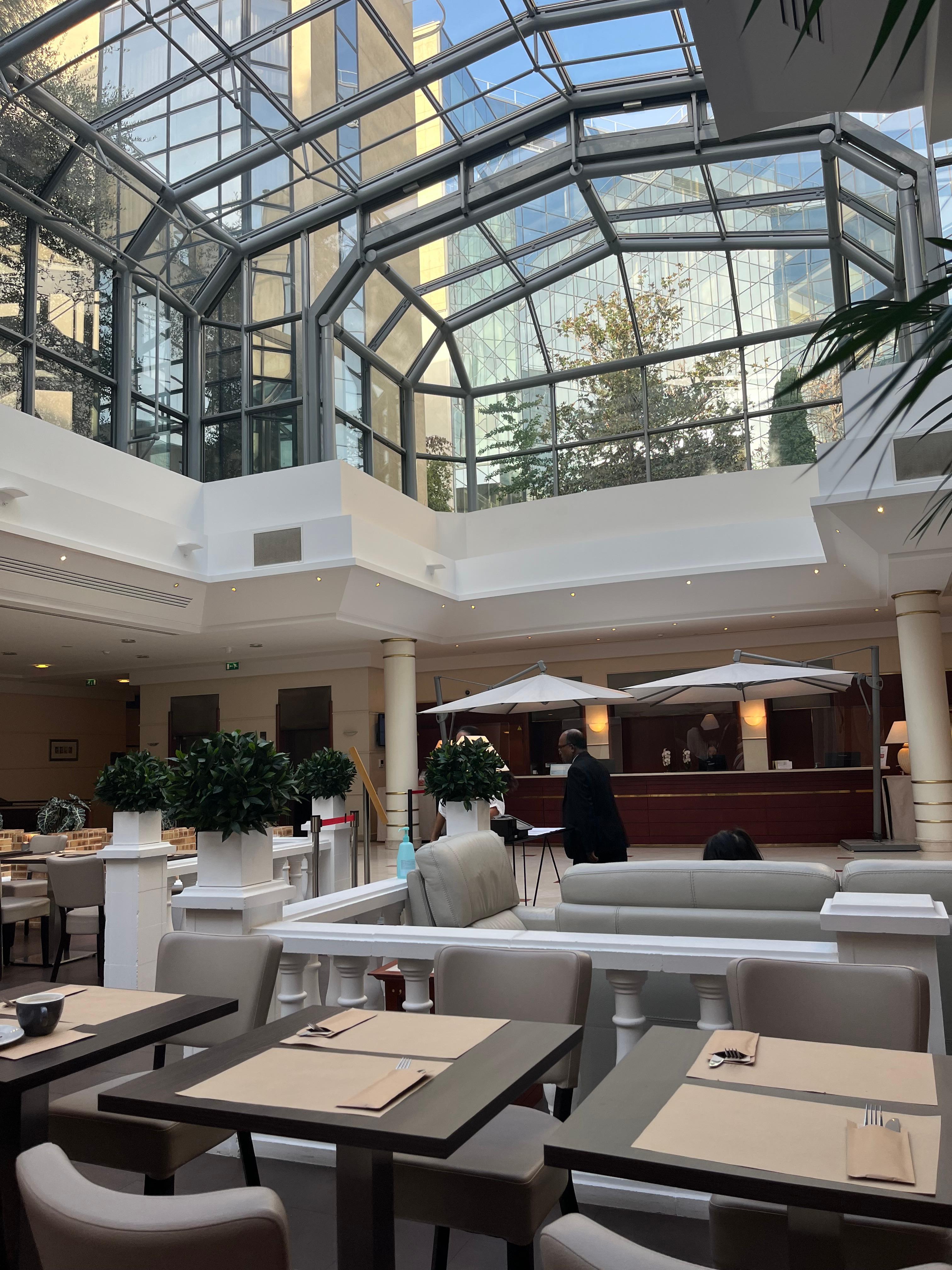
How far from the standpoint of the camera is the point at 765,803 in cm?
1226

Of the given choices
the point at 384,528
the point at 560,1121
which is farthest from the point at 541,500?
the point at 560,1121

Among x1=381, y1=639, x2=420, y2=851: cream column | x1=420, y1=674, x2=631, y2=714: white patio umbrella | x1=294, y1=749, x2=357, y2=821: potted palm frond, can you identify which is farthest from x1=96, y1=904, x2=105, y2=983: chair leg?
x1=381, y1=639, x2=420, y2=851: cream column

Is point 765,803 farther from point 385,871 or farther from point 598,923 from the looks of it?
point 598,923

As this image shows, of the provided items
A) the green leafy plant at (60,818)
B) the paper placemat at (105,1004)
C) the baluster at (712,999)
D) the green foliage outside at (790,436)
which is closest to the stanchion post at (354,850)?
the green leafy plant at (60,818)

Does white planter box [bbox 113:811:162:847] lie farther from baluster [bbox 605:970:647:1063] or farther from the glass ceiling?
the glass ceiling

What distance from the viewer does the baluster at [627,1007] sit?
2.82 m

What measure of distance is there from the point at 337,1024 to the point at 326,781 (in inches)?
247

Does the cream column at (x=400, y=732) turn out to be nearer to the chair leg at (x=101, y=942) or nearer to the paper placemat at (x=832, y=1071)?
the chair leg at (x=101, y=942)

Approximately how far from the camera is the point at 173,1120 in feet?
6.13

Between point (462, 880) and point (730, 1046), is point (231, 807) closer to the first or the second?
point (462, 880)

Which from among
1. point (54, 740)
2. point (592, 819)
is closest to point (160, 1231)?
point (592, 819)

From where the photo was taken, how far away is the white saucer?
224cm

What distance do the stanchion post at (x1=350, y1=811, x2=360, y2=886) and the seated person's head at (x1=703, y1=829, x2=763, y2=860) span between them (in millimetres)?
3702

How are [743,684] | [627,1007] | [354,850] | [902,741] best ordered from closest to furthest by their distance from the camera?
1. [627,1007]
2. [354,850]
3. [743,684]
4. [902,741]
